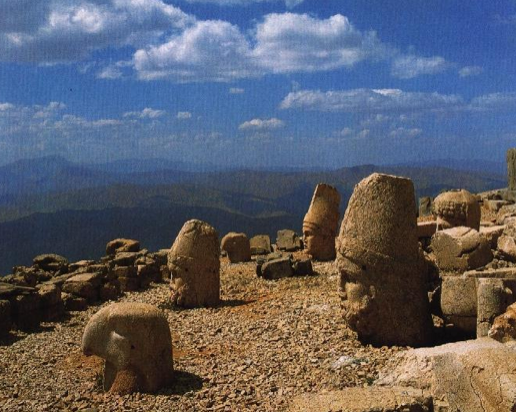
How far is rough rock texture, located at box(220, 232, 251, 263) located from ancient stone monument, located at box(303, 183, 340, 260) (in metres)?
2.70

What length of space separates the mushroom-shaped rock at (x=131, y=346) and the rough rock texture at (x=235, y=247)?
11702mm

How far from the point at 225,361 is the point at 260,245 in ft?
44.0

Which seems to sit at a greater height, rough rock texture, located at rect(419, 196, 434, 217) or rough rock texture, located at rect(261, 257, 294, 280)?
rough rock texture, located at rect(419, 196, 434, 217)

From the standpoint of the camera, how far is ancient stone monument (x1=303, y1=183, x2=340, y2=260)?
1770cm

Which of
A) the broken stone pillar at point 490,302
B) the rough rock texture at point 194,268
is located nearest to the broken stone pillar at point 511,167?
the rough rock texture at point 194,268

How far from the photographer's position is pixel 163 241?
171ft

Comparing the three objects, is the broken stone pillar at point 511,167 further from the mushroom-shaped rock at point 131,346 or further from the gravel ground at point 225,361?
the mushroom-shaped rock at point 131,346

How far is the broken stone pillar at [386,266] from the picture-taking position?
331 inches

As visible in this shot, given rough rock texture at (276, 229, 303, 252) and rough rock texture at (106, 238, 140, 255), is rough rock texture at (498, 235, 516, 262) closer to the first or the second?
rough rock texture at (276, 229, 303, 252)

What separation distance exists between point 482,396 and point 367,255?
3.36 m

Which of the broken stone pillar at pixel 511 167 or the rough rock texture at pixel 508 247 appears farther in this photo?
the broken stone pillar at pixel 511 167

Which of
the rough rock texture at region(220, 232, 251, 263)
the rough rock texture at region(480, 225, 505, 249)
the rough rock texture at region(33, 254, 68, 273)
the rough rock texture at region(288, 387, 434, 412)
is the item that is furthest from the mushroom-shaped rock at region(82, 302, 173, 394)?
the rough rock texture at region(220, 232, 251, 263)

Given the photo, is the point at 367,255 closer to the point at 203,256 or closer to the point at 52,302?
the point at 203,256

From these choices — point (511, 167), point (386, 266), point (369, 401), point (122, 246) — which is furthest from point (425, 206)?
point (369, 401)
